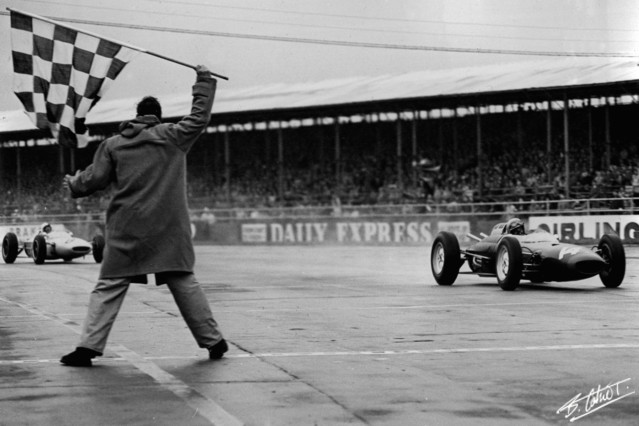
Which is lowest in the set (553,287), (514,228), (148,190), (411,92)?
(553,287)

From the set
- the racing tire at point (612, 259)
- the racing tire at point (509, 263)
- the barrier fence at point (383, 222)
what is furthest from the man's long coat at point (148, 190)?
the barrier fence at point (383, 222)

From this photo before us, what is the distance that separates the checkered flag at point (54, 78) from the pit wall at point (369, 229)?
61.0 ft

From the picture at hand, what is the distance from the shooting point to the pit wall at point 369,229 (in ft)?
100

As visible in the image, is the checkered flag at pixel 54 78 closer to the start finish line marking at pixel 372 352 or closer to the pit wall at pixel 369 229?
the start finish line marking at pixel 372 352

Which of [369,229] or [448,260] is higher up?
[448,260]

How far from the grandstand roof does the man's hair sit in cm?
2767

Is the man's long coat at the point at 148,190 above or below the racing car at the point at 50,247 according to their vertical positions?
above

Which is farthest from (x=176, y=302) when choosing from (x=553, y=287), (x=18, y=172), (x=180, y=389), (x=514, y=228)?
(x=18, y=172)

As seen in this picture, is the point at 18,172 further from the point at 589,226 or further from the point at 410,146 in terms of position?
the point at 589,226

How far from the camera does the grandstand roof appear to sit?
3638 cm

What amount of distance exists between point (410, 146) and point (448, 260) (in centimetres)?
3197

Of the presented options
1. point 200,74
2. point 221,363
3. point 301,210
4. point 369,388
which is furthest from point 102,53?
point 301,210

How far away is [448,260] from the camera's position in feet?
52.9

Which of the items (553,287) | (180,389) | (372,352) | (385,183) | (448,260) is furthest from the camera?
(385,183)
